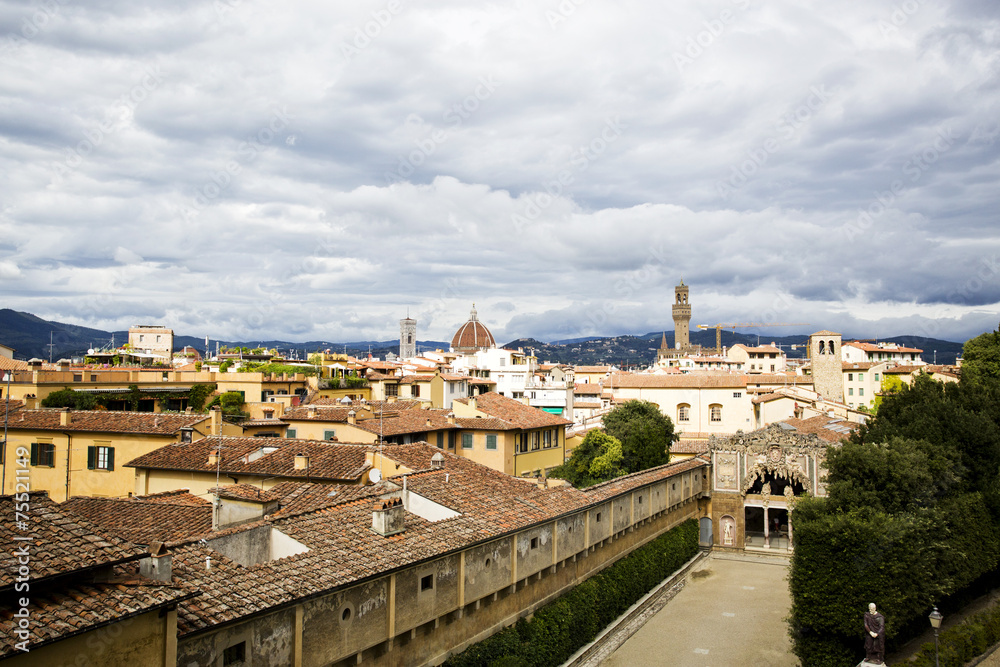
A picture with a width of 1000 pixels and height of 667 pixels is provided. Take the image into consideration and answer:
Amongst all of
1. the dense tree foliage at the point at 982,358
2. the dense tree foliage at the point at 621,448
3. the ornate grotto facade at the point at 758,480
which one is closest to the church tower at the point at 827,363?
the dense tree foliage at the point at 982,358

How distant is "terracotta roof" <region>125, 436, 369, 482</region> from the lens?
85.2 ft

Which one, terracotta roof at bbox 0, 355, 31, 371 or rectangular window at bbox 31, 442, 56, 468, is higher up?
terracotta roof at bbox 0, 355, 31, 371

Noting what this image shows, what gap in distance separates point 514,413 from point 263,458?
22228mm

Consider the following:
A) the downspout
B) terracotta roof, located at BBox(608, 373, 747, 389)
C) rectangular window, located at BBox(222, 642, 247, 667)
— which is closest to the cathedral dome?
terracotta roof, located at BBox(608, 373, 747, 389)

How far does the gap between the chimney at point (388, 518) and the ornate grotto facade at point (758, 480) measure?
102ft

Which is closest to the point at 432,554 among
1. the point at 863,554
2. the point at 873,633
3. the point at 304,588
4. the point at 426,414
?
the point at 304,588

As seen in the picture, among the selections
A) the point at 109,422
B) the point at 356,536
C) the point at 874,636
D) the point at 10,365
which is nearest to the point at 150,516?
the point at 356,536

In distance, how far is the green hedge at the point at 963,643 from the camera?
20.9m

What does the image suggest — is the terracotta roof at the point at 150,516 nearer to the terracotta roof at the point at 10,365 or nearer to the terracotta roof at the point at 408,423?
the terracotta roof at the point at 408,423

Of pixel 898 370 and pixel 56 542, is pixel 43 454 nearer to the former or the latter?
pixel 56 542

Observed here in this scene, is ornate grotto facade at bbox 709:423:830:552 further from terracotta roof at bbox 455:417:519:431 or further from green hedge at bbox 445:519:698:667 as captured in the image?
terracotta roof at bbox 455:417:519:431

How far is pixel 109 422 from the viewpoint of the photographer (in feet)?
114

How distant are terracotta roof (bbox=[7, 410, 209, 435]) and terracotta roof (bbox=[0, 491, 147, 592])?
79.3ft

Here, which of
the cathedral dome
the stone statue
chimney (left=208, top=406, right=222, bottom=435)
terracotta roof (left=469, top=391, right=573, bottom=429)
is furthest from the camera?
the cathedral dome
